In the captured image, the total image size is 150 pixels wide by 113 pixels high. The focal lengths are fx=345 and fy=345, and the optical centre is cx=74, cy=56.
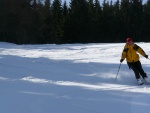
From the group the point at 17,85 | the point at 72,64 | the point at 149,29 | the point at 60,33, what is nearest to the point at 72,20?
the point at 60,33

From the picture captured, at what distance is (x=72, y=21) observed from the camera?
213ft

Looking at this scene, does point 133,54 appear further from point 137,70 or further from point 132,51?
point 137,70

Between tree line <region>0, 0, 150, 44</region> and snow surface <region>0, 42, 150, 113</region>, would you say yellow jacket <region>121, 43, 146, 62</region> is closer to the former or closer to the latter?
snow surface <region>0, 42, 150, 113</region>

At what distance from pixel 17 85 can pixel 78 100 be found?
3039mm

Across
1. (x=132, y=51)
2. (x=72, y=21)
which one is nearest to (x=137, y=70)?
(x=132, y=51)

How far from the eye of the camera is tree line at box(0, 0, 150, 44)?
5301cm

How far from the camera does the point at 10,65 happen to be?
1702 centimetres

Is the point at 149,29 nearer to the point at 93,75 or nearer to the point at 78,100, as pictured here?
the point at 93,75

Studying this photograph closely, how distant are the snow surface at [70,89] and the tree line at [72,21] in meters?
35.9

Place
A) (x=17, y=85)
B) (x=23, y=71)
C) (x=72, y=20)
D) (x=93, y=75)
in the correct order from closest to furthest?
(x=17, y=85)
(x=93, y=75)
(x=23, y=71)
(x=72, y=20)

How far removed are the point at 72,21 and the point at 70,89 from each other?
5470cm

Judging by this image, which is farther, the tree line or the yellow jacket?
the tree line

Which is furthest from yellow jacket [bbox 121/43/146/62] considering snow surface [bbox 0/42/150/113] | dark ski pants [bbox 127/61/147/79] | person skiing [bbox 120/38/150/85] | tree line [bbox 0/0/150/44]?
tree line [bbox 0/0/150/44]

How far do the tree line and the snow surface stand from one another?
3588 centimetres
